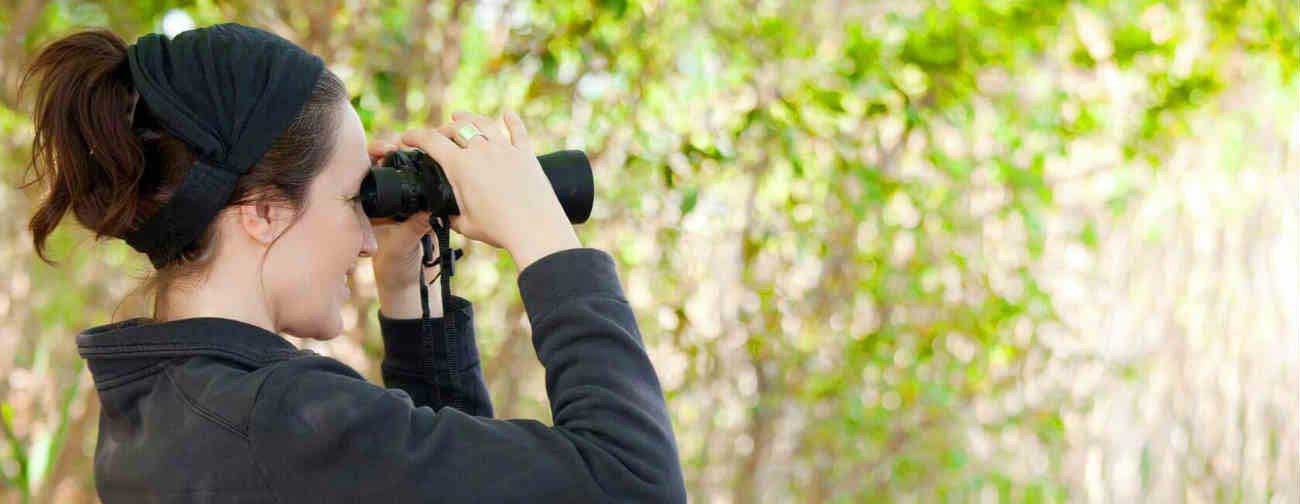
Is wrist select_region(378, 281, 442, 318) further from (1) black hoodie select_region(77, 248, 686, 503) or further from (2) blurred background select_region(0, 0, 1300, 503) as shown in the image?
(2) blurred background select_region(0, 0, 1300, 503)

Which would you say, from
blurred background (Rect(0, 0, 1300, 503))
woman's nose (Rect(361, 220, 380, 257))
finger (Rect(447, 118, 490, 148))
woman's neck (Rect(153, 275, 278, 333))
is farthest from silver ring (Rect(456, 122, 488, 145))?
blurred background (Rect(0, 0, 1300, 503))

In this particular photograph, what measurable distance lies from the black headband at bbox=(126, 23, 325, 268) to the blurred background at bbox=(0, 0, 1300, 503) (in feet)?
3.45

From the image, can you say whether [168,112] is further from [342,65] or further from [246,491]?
[342,65]

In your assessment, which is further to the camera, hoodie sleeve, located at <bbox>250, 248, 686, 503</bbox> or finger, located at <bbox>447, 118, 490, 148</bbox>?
finger, located at <bbox>447, 118, 490, 148</bbox>

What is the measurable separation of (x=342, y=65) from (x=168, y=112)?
4.07 feet

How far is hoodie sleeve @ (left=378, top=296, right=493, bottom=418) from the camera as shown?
1234 millimetres

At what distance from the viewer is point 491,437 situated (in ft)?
3.05

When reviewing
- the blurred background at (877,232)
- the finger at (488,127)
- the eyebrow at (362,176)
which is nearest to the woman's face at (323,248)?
the eyebrow at (362,176)

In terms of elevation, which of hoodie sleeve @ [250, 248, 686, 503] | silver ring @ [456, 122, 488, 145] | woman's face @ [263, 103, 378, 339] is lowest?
hoodie sleeve @ [250, 248, 686, 503]

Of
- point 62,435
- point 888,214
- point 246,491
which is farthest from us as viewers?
point 888,214

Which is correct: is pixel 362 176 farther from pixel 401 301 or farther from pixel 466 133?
pixel 401 301

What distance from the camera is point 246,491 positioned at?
91cm

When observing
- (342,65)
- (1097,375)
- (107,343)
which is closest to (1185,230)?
(1097,375)

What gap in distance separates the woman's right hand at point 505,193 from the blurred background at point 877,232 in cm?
102
